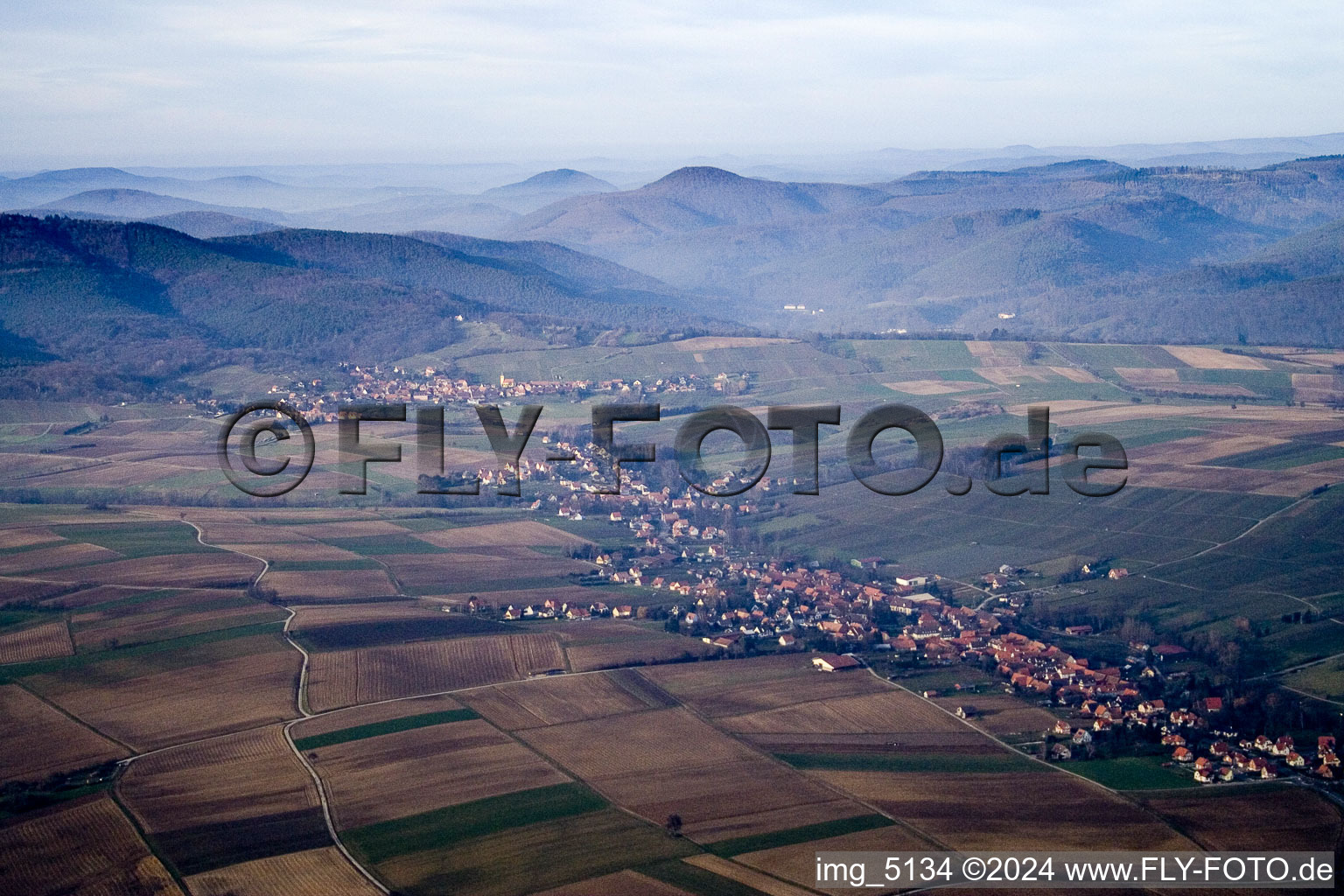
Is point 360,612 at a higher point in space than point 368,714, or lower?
higher

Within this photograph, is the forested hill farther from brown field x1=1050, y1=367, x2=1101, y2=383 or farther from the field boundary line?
the field boundary line

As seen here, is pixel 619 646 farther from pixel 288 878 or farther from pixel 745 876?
pixel 288 878

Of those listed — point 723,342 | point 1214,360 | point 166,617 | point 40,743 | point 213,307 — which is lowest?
point 40,743

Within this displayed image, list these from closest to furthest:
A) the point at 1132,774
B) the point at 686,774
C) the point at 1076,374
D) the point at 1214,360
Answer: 1. the point at 686,774
2. the point at 1132,774
3. the point at 1076,374
4. the point at 1214,360

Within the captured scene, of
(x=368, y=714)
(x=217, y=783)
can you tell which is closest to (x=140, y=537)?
(x=368, y=714)

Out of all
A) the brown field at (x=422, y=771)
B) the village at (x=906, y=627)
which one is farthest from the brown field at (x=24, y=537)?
the brown field at (x=422, y=771)

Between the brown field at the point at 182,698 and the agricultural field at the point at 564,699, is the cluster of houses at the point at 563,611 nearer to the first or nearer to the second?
the agricultural field at the point at 564,699

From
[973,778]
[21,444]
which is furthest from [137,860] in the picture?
[21,444]
